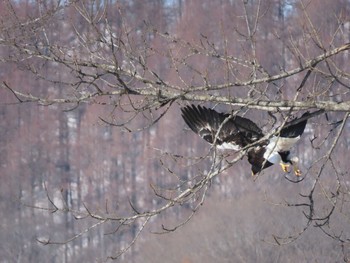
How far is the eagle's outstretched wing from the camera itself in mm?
6488

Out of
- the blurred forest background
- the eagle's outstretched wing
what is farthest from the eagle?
the blurred forest background

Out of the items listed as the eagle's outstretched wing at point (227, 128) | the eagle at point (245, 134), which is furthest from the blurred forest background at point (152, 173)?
the eagle's outstretched wing at point (227, 128)

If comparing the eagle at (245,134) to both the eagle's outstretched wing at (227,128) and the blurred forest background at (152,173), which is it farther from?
the blurred forest background at (152,173)

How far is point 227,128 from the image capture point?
6.55 meters

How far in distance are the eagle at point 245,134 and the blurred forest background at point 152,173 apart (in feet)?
41.4

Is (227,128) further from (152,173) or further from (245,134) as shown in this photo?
(152,173)

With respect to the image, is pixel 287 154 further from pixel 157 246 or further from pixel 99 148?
pixel 99 148

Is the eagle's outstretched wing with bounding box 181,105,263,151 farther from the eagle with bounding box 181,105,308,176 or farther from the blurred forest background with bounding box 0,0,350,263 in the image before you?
the blurred forest background with bounding box 0,0,350,263

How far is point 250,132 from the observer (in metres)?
6.52

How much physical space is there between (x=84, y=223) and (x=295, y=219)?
768cm

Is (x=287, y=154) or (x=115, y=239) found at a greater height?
(x=115, y=239)

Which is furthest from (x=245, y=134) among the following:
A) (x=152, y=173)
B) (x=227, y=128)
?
(x=152, y=173)

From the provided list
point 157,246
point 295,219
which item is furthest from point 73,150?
point 295,219

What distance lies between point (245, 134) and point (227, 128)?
0.32 ft
